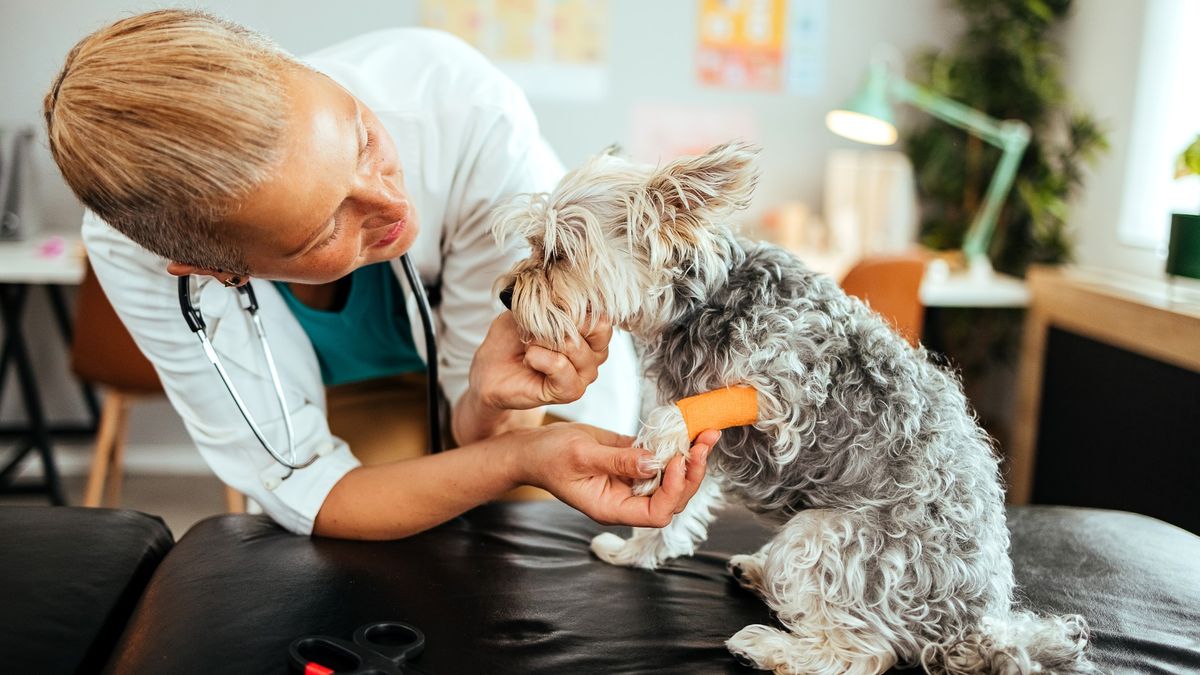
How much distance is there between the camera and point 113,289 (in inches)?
57.4

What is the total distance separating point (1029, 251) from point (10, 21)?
4.61 m

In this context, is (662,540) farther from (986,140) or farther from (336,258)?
(986,140)

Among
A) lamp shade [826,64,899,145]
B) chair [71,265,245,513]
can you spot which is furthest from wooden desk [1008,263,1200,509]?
chair [71,265,245,513]

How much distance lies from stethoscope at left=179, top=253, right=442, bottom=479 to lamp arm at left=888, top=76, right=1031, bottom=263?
2909 millimetres

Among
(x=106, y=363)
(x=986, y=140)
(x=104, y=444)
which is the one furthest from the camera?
(x=986, y=140)

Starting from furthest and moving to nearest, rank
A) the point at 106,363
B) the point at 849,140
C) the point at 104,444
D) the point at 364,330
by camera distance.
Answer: the point at 849,140 < the point at 104,444 < the point at 106,363 < the point at 364,330

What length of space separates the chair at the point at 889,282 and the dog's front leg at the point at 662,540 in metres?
1.66

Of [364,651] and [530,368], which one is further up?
[530,368]

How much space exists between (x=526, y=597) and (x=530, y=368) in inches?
13.3

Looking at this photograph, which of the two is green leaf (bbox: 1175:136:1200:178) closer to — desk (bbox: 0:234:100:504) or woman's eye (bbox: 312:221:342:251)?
woman's eye (bbox: 312:221:342:251)

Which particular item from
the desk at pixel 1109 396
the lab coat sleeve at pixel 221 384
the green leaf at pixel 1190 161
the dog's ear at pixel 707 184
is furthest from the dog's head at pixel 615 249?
the desk at pixel 1109 396

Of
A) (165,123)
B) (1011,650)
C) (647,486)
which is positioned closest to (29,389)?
(165,123)

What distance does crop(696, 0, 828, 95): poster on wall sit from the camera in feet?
13.9

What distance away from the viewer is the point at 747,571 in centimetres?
135
